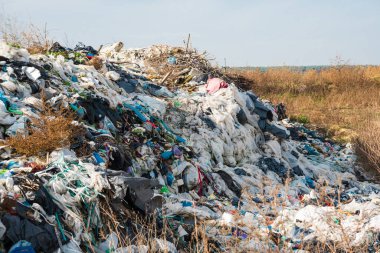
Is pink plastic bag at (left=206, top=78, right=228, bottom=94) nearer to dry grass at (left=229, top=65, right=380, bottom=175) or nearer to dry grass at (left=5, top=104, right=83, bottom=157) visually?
dry grass at (left=229, top=65, right=380, bottom=175)

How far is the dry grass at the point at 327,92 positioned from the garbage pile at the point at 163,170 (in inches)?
88.1

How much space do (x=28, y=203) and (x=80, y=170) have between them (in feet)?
1.83

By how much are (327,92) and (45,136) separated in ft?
48.4

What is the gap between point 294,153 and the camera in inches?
284

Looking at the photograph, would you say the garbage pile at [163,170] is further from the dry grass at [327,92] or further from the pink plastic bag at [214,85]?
the dry grass at [327,92]

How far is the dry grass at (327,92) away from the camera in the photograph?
1134cm

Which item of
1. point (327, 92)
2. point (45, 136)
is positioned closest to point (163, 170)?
point (45, 136)

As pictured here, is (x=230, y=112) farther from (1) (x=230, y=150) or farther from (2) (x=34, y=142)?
(2) (x=34, y=142)

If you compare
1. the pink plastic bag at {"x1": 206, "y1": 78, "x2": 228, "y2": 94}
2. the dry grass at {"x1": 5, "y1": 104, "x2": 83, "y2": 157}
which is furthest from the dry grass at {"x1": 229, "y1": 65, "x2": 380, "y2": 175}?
the dry grass at {"x1": 5, "y1": 104, "x2": 83, "y2": 157}

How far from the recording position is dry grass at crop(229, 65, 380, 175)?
1134 centimetres

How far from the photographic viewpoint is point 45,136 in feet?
11.8

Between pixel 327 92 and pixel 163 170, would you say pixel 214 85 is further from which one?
pixel 327 92

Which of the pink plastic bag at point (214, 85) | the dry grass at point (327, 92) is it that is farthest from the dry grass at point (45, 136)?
the dry grass at point (327, 92)

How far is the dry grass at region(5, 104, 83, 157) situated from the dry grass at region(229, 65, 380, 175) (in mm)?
6749
